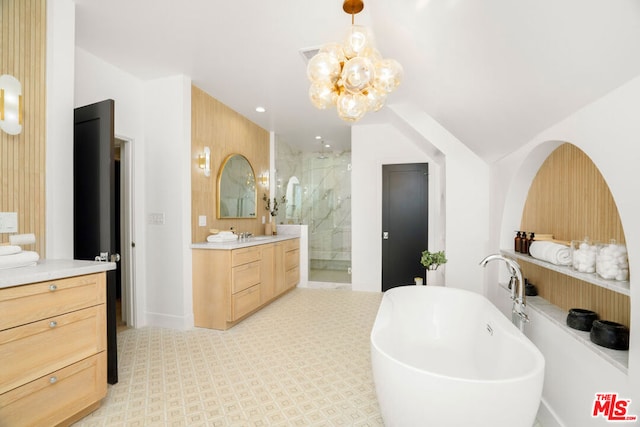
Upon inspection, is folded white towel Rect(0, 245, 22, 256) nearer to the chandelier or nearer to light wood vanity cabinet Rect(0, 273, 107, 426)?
light wood vanity cabinet Rect(0, 273, 107, 426)

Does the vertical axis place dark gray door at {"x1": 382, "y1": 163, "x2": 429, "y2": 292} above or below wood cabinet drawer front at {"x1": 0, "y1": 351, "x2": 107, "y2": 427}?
above

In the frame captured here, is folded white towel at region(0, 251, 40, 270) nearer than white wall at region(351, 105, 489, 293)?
Yes

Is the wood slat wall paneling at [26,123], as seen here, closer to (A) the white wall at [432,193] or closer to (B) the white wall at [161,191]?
(B) the white wall at [161,191]

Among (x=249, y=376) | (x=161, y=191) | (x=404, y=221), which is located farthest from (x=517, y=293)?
(x=161, y=191)

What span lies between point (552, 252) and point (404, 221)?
2737 mm

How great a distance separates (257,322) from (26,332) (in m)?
2.24

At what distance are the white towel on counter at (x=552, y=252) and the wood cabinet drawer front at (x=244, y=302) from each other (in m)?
2.88

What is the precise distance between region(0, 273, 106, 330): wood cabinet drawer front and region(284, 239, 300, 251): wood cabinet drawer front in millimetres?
2928

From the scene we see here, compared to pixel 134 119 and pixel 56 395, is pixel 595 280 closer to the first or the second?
pixel 56 395

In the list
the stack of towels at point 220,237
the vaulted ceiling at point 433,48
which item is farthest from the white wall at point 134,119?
the stack of towels at point 220,237

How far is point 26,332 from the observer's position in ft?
4.72

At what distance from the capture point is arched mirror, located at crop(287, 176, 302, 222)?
614 centimetres

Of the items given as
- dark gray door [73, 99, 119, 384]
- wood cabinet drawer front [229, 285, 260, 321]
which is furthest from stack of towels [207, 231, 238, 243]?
dark gray door [73, 99, 119, 384]

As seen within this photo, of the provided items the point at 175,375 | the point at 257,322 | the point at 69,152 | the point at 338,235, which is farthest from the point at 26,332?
the point at 338,235
